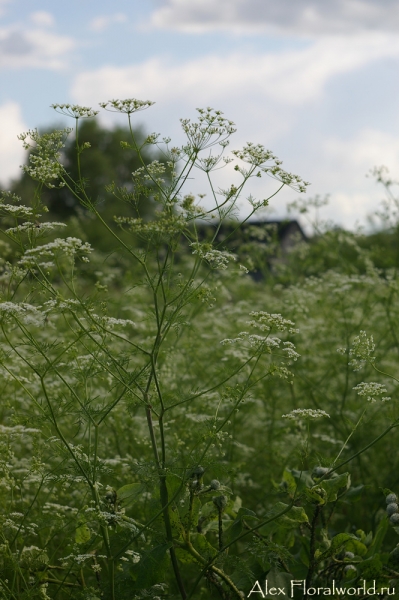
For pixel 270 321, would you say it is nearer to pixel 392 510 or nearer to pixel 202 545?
pixel 392 510

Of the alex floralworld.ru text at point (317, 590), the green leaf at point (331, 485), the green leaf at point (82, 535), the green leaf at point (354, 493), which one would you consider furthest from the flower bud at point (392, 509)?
the green leaf at point (82, 535)

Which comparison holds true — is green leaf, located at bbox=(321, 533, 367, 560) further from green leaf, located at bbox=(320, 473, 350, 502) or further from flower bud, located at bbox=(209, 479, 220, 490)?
flower bud, located at bbox=(209, 479, 220, 490)

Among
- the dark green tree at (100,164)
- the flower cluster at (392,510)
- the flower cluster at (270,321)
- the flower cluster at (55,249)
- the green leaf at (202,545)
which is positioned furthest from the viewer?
the dark green tree at (100,164)

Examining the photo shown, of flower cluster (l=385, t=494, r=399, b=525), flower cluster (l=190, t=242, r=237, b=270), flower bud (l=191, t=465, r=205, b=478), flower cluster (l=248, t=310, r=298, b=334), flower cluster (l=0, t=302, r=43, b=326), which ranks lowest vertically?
flower cluster (l=385, t=494, r=399, b=525)

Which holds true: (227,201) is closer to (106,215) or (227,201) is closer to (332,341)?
(332,341)

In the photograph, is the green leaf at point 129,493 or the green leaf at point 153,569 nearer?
the green leaf at point 153,569

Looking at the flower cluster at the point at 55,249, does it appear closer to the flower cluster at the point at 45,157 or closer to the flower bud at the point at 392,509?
the flower cluster at the point at 45,157

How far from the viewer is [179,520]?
3508mm

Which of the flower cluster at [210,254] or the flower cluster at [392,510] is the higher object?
the flower cluster at [210,254]

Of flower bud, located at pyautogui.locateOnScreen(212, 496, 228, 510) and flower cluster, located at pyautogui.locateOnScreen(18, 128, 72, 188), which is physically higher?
flower cluster, located at pyautogui.locateOnScreen(18, 128, 72, 188)

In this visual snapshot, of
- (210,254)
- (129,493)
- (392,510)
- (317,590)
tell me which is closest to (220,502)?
(129,493)

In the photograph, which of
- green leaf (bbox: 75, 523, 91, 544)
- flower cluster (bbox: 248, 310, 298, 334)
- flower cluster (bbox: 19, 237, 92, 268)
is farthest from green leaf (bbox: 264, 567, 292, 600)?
flower cluster (bbox: 19, 237, 92, 268)

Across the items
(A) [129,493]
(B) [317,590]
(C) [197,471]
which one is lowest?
(B) [317,590]

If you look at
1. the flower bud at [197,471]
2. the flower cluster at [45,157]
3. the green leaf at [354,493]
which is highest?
the flower cluster at [45,157]
